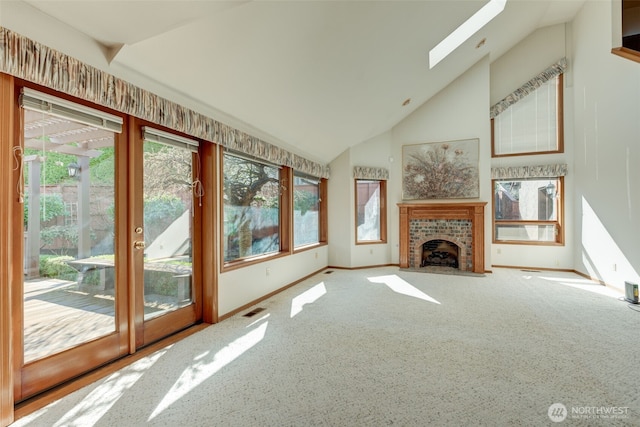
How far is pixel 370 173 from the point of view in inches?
243

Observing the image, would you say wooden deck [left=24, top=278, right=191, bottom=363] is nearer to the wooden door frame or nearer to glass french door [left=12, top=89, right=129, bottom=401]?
glass french door [left=12, top=89, right=129, bottom=401]

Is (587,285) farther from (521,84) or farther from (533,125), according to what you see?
(521,84)


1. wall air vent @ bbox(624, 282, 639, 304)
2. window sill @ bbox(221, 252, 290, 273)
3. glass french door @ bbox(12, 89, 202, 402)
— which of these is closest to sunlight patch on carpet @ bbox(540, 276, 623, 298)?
wall air vent @ bbox(624, 282, 639, 304)

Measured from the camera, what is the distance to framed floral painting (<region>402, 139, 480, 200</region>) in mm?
5832

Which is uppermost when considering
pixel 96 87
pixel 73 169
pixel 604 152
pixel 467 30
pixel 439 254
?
pixel 467 30

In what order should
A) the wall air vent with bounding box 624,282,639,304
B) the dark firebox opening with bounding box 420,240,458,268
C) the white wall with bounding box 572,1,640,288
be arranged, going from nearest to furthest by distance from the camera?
the wall air vent with bounding box 624,282,639,304 < the white wall with bounding box 572,1,640,288 < the dark firebox opening with bounding box 420,240,458,268

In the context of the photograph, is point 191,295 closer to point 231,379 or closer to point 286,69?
point 231,379

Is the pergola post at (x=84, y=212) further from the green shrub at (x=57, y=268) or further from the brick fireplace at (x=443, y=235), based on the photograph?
the brick fireplace at (x=443, y=235)

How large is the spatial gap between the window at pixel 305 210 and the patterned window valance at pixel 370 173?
0.87m

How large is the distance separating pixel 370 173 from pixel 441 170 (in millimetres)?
1520

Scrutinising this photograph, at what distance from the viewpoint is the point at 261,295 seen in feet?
12.7

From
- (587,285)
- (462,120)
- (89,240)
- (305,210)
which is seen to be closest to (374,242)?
(305,210)

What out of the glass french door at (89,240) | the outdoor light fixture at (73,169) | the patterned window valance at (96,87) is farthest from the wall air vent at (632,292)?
the outdoor light fixture at (73,169)

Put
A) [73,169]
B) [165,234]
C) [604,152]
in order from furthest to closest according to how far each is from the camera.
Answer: [604,152], [165,234], [73,169]
